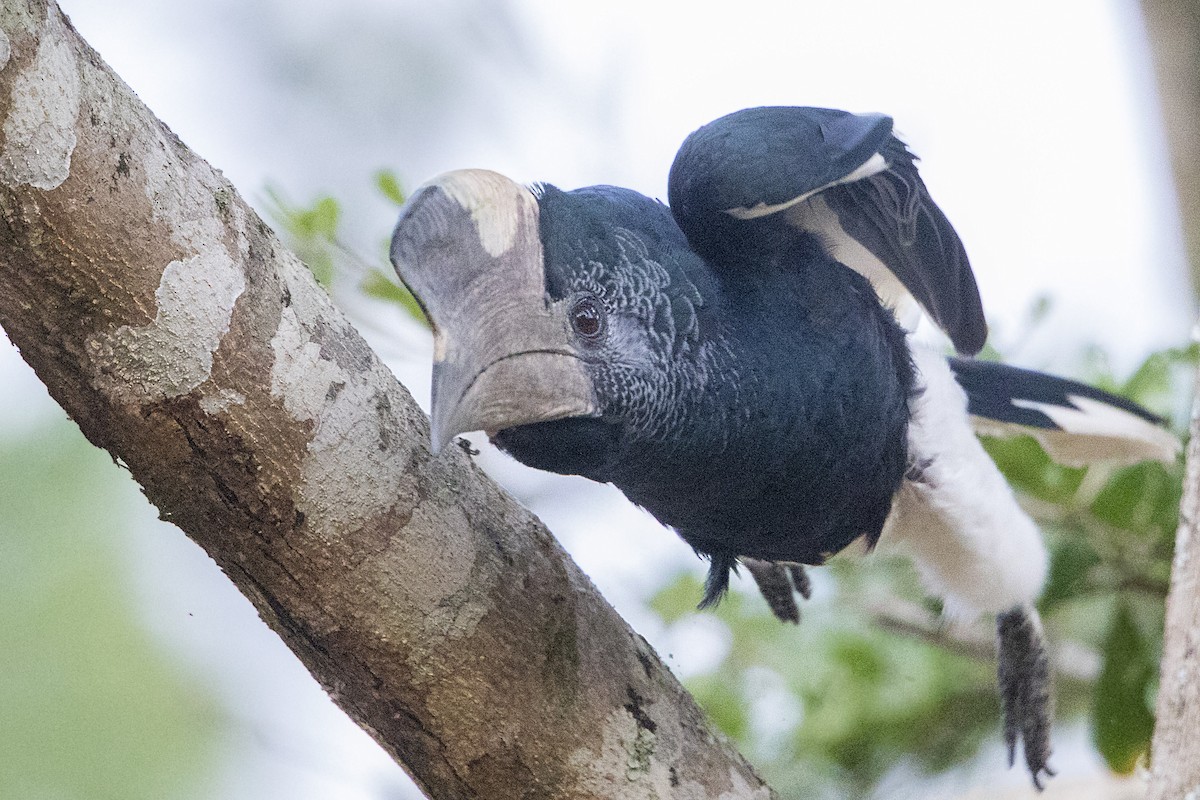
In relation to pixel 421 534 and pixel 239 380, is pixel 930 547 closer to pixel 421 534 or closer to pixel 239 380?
pixel 421 534

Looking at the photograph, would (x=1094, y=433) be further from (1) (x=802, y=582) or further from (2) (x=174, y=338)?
(2) (x=174, y=338)

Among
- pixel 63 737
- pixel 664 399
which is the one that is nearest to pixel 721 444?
pixel 664 399

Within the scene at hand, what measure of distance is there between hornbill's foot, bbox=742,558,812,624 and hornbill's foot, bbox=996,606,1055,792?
0.37 metres

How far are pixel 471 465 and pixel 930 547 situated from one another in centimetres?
109

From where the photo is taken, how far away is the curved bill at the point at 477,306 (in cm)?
103

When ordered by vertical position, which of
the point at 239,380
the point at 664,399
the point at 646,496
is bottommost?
the point at 646,496

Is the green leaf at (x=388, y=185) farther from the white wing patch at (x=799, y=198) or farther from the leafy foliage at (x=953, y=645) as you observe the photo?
the leafy foliage at (x=953, y=645)

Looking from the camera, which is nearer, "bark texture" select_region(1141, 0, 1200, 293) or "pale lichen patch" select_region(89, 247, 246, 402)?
"pale lichen patch" select_region(89, 247, 246, 402)

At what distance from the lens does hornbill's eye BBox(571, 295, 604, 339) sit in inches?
44.9

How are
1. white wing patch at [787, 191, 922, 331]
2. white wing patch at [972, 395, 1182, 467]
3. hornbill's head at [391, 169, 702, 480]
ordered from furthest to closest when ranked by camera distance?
white wing patch at [972, 395, 1182, 467], white wing patch at [787, 191, 922, 331], hornbill's head at [391, 169, 702, 480]

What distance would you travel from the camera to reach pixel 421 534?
107 cm

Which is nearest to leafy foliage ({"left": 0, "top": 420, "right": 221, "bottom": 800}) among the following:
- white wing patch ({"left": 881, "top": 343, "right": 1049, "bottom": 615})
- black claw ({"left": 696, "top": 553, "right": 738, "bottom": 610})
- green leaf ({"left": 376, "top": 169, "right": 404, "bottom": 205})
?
green leaf ({"left": 376, "top": 169, "right": 404, "bottom": 205})

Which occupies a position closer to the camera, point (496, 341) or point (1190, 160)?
point (496, 341)

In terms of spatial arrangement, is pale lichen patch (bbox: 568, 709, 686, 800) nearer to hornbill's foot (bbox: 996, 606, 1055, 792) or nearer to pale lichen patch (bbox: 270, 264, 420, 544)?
pale lichen patch (bbox: 270, 264, 420, 544)
